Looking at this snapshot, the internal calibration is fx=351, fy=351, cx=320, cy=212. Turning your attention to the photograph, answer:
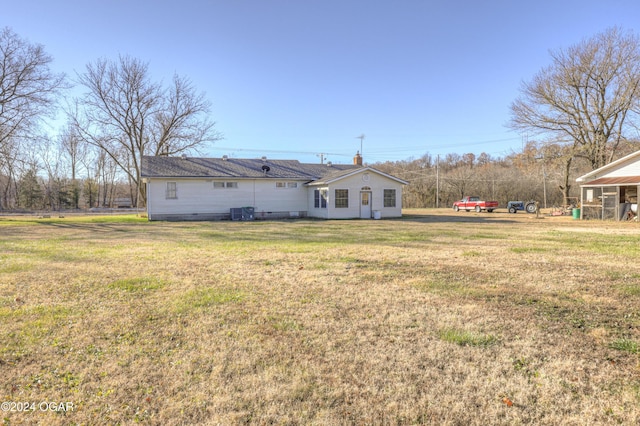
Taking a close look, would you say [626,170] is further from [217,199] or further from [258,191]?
[217,199]

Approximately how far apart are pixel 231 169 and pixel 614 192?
932 inches

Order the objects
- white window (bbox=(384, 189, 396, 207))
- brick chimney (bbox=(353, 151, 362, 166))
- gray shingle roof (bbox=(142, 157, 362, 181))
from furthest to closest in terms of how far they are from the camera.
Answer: brick chimney (bbox=(353, 151, 362, 166))
white window (bbox=(384, 189, 396, 207))
gray shingle roof (bbox=(142, 157, 362, 181))

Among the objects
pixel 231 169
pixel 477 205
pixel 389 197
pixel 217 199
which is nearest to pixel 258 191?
pixel 231 169

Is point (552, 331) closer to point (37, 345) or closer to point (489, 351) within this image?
point (489, 351)

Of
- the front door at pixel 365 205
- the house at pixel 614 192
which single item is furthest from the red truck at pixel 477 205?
the front door at pixel 365 205

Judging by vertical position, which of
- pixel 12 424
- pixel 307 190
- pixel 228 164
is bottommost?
pixel 12 424

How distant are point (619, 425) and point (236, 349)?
2.97 metres

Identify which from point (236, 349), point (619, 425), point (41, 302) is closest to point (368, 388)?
point (236, 349)

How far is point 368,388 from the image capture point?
273cm

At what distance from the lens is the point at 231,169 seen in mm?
24656

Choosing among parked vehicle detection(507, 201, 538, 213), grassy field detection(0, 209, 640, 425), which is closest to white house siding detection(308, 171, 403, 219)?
parked vehicle detection(507, 201, 538, 213)

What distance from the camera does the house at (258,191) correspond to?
73.0ft

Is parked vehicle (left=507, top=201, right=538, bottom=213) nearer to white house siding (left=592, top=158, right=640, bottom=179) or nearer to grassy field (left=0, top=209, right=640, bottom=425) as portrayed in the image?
white house siding (left=592, top=158, right=640, bottom=179)

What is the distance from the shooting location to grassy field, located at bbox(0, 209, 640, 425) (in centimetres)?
249
